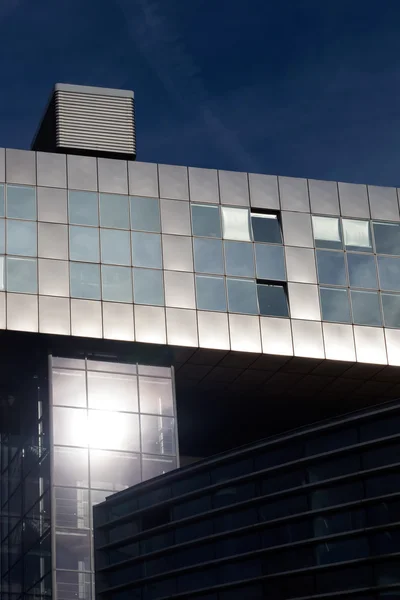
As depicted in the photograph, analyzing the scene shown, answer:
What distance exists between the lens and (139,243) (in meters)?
62.1

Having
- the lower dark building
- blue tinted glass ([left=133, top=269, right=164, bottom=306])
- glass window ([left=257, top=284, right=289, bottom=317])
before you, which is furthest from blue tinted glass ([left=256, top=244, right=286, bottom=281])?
the lower dark building

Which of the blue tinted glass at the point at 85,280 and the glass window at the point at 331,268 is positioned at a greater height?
the glass window at the point at 331,268

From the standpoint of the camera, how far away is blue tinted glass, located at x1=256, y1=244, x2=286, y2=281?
6338 cm

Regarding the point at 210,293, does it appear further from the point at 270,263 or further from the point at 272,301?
the point at 270,263

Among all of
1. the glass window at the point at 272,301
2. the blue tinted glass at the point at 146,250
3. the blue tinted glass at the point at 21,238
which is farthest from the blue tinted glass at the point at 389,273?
the blue tinted glass at the point at 21,238

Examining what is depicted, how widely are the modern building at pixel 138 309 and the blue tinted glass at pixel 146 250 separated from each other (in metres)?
0.07

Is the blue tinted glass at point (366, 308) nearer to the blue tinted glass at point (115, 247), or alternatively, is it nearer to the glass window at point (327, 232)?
the glass window at point (327, 232)

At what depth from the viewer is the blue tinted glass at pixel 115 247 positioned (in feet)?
201

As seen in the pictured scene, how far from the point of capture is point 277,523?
46844 mm

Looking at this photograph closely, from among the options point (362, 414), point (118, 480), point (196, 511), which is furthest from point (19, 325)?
point (362, 414)

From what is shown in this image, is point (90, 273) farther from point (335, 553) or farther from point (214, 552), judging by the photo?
point (335, 553)

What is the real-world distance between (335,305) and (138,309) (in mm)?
10219

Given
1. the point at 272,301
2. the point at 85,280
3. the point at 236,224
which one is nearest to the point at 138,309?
the point at 85,280

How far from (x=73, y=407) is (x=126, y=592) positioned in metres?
9.53
